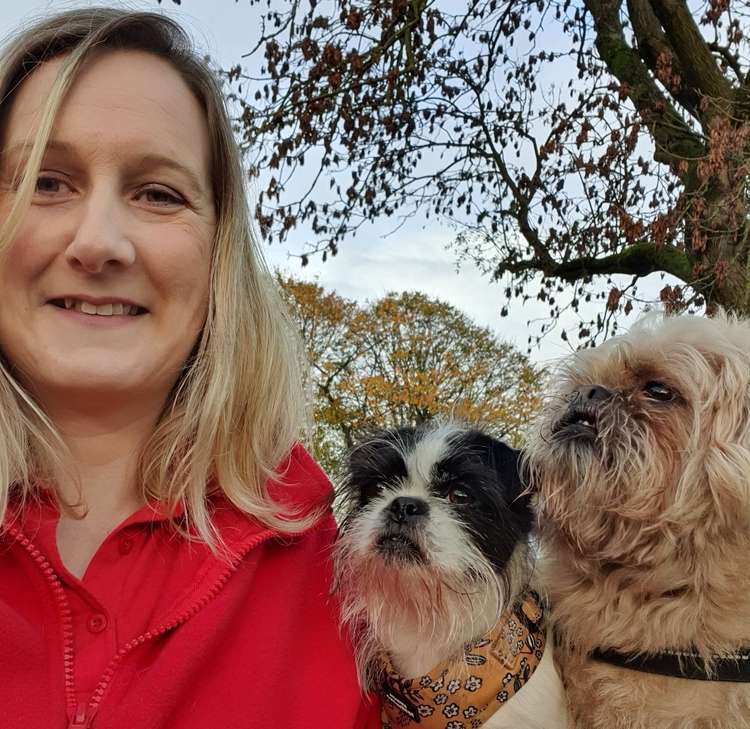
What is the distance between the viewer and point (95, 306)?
1.95m

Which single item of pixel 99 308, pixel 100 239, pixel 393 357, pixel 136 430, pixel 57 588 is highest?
pixel 100 239

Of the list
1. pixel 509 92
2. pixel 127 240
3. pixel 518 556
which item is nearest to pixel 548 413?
pixel 518 556

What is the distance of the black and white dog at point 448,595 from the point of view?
82.4 inches

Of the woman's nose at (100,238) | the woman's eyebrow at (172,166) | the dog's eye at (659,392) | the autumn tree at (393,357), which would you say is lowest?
the autumn tree at (393,357)

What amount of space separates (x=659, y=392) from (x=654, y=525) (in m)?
0.43

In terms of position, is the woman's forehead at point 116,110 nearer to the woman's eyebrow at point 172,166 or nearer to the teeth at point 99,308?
the woman's eyebrow at point 172,166

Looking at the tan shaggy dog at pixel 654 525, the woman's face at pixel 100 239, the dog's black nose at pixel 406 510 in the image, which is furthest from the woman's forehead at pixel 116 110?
the tan shaggy dog at pixel 654 525

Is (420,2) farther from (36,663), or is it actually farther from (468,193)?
(36,663)

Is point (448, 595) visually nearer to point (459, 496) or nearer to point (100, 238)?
point (459, 496)

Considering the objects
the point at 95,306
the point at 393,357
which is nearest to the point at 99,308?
the point at 95,306

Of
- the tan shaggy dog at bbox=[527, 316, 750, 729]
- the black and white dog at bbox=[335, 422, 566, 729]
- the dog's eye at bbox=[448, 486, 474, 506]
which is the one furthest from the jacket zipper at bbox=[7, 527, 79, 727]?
the tan shaggy dog at bbox=[527, 316, 750, 729]

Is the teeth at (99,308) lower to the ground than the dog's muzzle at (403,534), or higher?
higher

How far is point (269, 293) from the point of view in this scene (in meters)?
2.57

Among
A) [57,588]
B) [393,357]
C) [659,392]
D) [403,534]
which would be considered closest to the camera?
[57,588]
